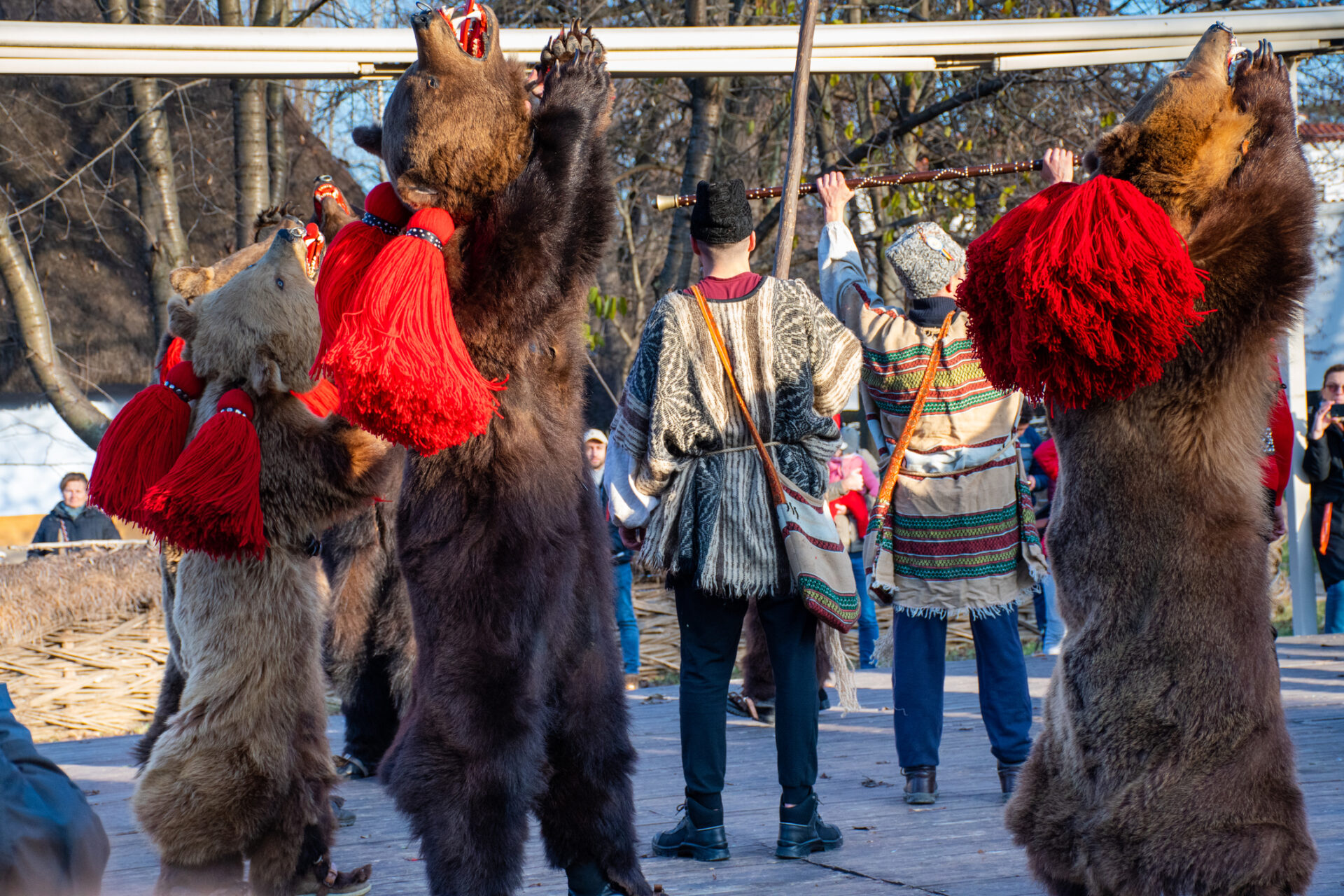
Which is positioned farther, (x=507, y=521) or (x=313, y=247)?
(x=313, y=247)

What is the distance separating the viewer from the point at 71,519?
9602mm

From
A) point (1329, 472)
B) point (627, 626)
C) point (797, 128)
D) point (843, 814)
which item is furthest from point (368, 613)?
point (1329, 472)

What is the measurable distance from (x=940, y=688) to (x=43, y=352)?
9.05 metres

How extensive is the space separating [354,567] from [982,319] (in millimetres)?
2807

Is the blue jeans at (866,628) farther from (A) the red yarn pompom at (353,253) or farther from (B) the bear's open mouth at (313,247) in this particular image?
(A) the red yarn pompom at (353,253)

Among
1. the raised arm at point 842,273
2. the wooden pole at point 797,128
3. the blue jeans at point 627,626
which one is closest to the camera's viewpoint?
the raised arm at point 842,273

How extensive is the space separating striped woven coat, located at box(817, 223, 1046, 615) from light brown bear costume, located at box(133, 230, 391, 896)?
71.1 inches

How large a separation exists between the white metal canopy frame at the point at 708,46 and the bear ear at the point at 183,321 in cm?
188

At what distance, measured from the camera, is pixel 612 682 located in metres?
2.97

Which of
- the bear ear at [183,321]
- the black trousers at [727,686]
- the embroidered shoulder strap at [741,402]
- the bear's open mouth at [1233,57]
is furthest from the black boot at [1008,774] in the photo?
the bear ear at [183,321]

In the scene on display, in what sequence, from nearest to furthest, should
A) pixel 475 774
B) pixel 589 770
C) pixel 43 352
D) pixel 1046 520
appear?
pixel 475 774 → pixel 589 770 → pixel 1046 520 → pixel 43 352

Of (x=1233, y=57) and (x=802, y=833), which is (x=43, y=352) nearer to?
(x=802, y=833)

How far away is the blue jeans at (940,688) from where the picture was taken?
410 centimetres

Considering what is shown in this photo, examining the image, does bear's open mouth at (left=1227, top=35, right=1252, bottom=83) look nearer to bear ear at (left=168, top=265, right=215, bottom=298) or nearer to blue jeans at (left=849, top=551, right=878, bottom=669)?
bear ear at (left=168, top=265, right=215, bottom=298)
